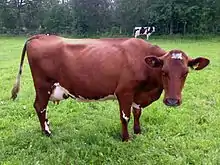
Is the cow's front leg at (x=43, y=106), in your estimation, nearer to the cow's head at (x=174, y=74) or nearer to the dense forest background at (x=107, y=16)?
the cow's head at (x=174, y=74)

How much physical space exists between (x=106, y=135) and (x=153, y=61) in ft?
4.68

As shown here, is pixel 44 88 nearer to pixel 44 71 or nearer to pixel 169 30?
pixel 44 71

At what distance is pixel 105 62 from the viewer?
572 cm

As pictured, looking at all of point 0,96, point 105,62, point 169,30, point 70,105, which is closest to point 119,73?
point 105,62

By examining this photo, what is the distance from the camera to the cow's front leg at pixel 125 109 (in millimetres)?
5594

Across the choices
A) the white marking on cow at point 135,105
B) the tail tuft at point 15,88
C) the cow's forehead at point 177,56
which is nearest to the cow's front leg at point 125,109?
the white marking on cow at point 135,105

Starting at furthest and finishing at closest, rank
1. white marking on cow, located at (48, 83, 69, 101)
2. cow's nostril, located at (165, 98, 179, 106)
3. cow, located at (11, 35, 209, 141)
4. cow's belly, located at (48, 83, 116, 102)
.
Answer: white marking on cow, located at (48, 83, 69, 101)
cow's belly, located at (48, 83, 116, 102)
cow, located at (11, 35, 209, 141)
cow's nostril, located at (165, 98, 179, 106)

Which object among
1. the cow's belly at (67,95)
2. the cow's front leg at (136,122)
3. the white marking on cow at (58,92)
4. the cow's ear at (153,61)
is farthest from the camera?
the cow's front leg at (136,122)

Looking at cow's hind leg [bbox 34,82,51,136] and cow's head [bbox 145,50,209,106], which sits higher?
cow's head [bbox 145,50,209,106]

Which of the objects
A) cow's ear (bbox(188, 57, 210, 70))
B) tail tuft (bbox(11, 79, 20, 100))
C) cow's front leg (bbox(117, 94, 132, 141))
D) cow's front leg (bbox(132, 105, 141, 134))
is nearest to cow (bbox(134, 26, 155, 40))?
tail tuft (bbox(11, 79, 20, 100))

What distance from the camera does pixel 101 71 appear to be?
225 inches

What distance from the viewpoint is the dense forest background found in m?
34.5

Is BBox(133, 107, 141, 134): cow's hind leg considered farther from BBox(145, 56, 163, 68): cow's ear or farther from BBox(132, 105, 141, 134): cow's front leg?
BBox(145, 56, 163, 68): cow's ear

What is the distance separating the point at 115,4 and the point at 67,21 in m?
5.42
